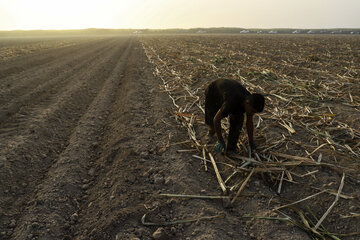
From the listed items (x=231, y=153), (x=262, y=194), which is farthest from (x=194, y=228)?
(x=231, y=153)

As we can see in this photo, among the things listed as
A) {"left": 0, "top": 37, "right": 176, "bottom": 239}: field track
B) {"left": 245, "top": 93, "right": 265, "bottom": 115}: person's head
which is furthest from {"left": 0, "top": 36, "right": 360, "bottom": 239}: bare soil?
{"left": 245, "top": 93, "right": 265, "bottom": 115}: person's head

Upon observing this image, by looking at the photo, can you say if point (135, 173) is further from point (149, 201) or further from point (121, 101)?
point (121, 101)

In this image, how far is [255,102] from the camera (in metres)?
3.20

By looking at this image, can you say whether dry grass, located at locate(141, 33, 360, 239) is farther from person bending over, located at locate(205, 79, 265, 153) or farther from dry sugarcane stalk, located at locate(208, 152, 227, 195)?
person bending over, located at locate(205, 79, 265, 153)

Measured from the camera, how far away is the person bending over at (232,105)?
3.28 m

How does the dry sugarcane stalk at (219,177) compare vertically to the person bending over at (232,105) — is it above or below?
below

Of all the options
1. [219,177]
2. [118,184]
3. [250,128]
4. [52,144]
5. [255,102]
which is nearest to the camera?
[255,102]

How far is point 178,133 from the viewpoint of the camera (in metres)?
5.14

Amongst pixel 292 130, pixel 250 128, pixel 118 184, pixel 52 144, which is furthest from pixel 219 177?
Answer: pixel 52 144

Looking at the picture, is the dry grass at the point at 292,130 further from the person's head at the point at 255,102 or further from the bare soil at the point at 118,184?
the person's head at the point at 255,102

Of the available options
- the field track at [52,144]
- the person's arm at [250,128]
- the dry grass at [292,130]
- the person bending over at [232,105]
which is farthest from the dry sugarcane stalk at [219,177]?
the field track at [52,144]

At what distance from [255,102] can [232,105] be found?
1.36 feet

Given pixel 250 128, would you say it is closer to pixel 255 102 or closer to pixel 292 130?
pixel 255 102

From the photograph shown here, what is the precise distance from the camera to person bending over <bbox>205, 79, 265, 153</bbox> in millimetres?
3279
